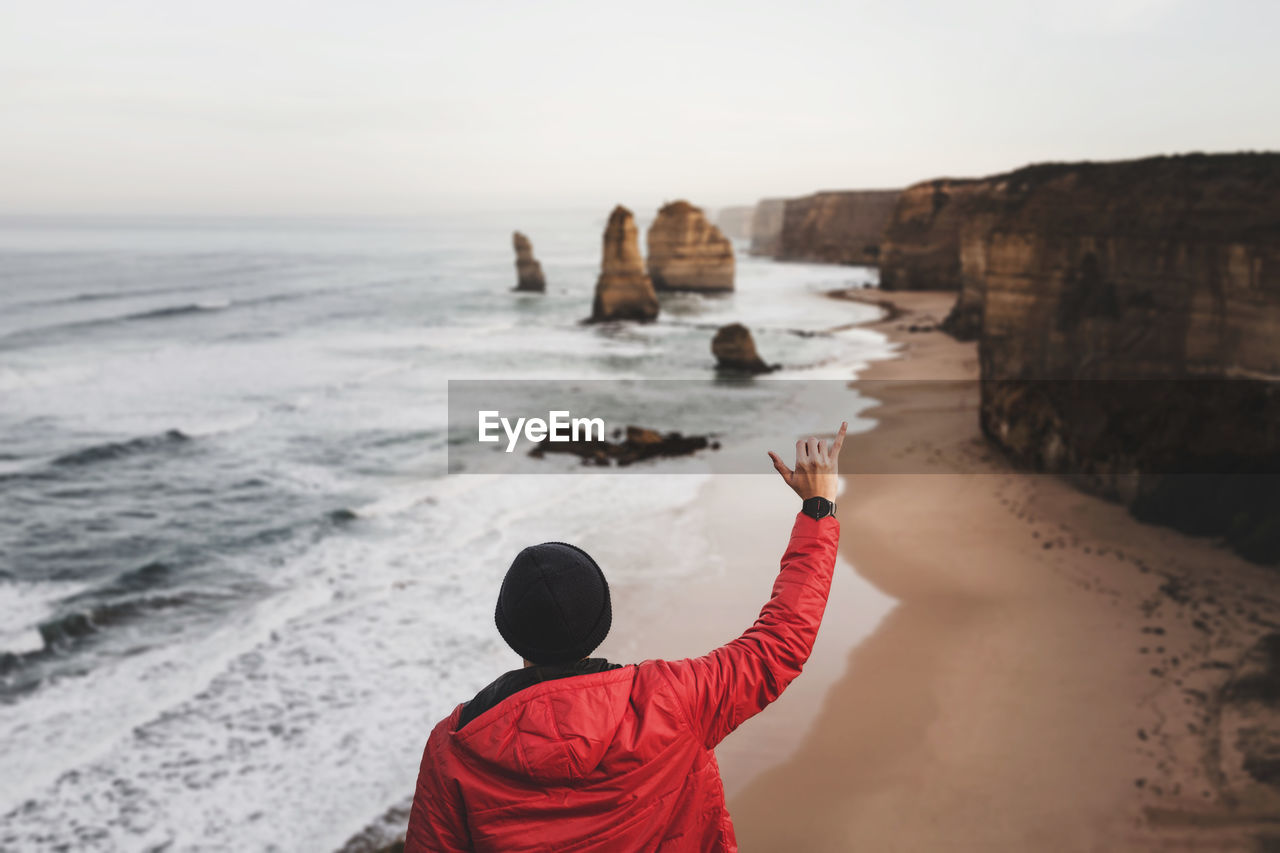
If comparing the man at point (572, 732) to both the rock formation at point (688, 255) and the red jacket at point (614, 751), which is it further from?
the rock formation at point (688, 255)

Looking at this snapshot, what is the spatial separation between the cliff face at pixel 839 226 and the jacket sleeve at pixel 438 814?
304ft

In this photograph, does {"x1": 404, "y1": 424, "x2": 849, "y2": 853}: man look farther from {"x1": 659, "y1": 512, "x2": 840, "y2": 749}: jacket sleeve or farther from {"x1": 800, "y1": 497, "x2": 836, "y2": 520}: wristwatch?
{"x1": 800, "y1": 497, "x2": 836, "y2": 520}: wristwatch

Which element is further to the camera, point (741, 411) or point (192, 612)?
point (741, 411)

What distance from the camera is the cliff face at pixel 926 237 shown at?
5359cm

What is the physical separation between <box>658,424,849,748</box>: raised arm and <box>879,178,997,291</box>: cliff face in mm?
55609

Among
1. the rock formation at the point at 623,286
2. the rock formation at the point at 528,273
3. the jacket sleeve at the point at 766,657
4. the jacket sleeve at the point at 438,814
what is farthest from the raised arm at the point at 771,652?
the rock formation at the point at 528,273

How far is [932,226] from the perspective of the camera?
5484 cm

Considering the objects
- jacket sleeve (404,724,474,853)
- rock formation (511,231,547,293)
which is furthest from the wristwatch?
rock formation (511,231,547,293)

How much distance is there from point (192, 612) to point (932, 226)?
52897 mm

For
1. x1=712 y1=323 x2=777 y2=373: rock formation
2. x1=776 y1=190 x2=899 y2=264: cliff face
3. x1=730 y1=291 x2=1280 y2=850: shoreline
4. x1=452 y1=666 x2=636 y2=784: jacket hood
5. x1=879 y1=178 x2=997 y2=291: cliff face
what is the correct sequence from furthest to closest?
x1=776 y1=190 x2=899 y2=264: cliff face < x1=879 y1=178 x2=997 y2=291: cliff face < x1=712 y1=323 x2=777 y2=373: rock formation < x1=730 y1=291 x2=1280 y2=850: shoreline < x1=452 y1=666 x2=636 y2=784: jacket hood

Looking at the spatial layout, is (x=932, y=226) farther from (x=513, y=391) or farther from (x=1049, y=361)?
(x=1049, y=361)

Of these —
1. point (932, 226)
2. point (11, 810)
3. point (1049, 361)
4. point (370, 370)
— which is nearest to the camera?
point (11, 810)

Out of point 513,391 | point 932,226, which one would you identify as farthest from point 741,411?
point 932,226
